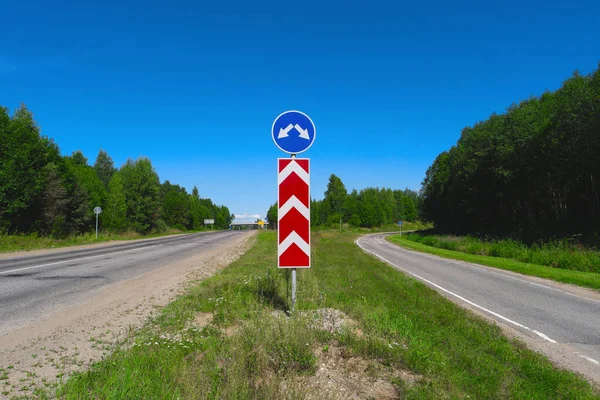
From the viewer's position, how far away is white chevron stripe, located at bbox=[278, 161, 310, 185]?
6.09 m

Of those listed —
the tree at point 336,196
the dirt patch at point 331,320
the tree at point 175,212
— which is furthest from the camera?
the tree at point 336,196

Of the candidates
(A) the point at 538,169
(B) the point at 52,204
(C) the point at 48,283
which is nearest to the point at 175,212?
(B) the point at 52,204

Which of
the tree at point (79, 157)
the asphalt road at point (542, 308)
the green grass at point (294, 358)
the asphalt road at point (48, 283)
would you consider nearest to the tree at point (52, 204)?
the asphalt road at point (48, 283)

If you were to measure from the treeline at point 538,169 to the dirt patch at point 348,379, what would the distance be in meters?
25.9

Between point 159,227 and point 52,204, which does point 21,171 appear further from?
point 159,227

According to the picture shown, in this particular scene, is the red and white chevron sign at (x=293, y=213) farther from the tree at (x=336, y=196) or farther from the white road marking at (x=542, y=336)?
the tree at (x=336, y=196)

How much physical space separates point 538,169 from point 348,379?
38.5m

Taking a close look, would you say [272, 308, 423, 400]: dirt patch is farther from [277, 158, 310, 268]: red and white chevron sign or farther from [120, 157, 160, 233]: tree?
[120, 157, 160, 233]: tree

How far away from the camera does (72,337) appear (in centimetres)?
564

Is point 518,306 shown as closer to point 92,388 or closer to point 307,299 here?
point 307,299

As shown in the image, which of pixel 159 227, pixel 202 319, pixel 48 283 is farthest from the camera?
pixel 159 227

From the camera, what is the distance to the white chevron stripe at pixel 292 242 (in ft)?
20.0

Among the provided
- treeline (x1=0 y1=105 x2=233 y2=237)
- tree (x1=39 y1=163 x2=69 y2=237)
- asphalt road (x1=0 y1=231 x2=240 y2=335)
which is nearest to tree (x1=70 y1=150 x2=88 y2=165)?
treeline (x1=0 y1=105 x2=233 y2=237)

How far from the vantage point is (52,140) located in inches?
1538
